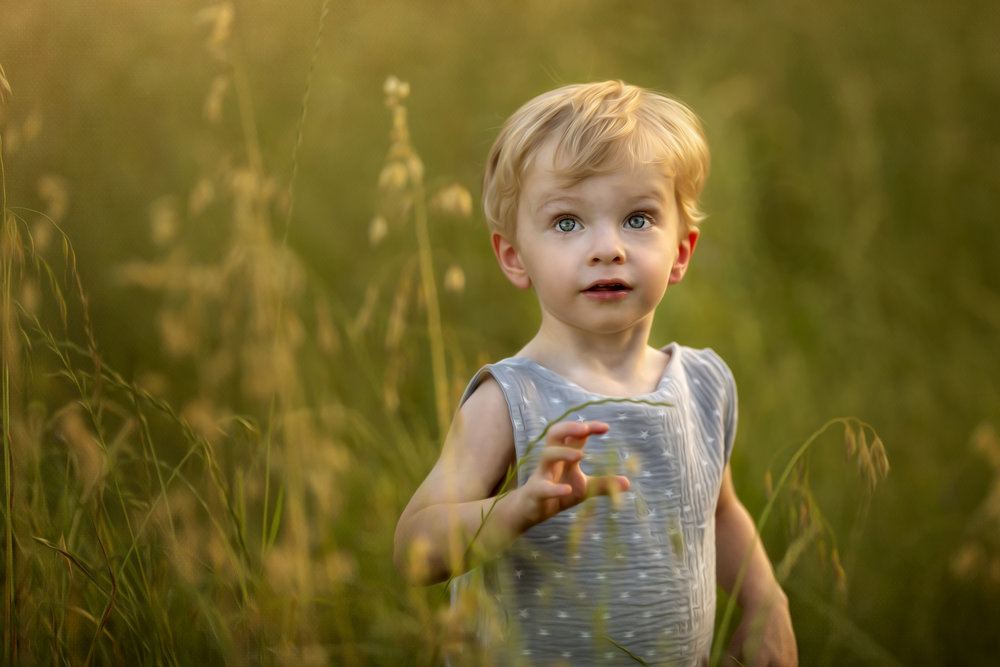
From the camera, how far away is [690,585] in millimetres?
1399

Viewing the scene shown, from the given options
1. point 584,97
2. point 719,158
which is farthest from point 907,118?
point 584,97

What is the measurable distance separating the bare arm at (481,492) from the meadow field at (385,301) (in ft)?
0.27

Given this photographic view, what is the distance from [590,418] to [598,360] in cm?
10

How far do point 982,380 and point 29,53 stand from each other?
7.70ft

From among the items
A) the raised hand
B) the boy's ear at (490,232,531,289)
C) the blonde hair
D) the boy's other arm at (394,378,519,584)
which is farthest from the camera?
the boy's ear at (490,232,531,289)

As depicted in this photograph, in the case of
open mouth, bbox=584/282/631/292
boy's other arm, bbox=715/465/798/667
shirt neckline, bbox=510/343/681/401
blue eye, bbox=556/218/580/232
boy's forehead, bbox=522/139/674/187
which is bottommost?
boy's other arm, bbox=715/465/798/667

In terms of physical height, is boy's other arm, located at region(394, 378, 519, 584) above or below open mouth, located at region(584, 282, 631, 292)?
below

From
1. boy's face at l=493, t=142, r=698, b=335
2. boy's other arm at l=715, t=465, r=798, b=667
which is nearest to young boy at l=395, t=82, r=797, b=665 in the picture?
boy's face at l=493, t=142, r=698, b=335

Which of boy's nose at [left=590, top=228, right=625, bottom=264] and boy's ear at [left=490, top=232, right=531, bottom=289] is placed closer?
boy's nose at [left=590, top=228, right=625, bottom=264]

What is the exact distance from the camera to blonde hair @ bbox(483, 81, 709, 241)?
1331 mm

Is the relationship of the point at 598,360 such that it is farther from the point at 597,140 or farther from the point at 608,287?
the point at 597,140

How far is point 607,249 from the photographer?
4.30 feet

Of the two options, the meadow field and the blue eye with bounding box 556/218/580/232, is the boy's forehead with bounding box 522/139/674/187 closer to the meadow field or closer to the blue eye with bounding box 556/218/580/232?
the blue eye with bounding box 556/218/580/232

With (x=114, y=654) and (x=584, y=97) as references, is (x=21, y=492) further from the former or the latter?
(x=584, y=97)
